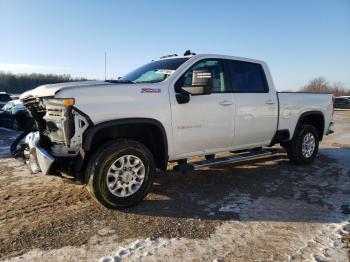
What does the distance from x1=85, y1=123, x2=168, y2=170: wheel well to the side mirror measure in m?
0.71

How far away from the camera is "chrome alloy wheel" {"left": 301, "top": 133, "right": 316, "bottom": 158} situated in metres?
7.63

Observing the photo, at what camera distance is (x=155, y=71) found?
572cm

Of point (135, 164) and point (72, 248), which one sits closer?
point (72, 248)

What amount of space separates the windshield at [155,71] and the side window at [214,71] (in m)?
0.20

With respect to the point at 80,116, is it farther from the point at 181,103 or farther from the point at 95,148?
the point at 181,103

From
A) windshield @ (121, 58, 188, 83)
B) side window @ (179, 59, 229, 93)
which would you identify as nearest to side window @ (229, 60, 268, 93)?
side window @ (179, 59, 229, 93)

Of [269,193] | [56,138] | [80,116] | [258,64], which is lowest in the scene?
[269,193]

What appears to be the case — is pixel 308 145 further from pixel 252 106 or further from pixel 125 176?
pixel 125 176

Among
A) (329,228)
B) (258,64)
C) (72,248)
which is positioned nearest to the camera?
(72,248)

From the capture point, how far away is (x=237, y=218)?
4.52 metres

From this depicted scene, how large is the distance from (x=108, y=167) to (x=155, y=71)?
1.84 m

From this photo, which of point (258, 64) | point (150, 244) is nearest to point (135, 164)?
point (150, 244)

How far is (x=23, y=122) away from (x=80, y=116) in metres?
1.90

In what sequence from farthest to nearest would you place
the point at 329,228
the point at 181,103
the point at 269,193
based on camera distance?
1. the point at 269,193
2. the point at 181,103
3. the point at 329,228
